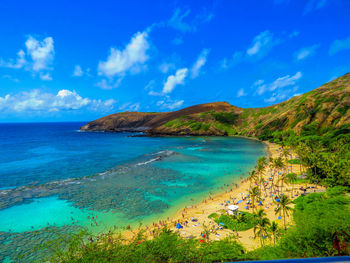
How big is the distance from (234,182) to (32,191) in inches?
1836

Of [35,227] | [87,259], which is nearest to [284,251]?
[87,259]

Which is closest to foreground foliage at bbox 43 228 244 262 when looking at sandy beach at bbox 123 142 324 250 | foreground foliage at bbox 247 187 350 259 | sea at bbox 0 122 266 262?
foreground foliage at bbox 247 187 350 259

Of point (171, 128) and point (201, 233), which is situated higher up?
point (171, 128)

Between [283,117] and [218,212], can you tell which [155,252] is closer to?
[218,212]

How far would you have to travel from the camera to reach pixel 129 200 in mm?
35281

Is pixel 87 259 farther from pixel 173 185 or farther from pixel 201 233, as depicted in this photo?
→ pixel 173 185

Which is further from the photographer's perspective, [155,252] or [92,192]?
[92,192]

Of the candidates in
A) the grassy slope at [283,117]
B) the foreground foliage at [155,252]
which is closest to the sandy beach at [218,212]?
the foreground foliage at [155,252]

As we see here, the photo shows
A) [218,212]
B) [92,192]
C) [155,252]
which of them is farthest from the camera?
[92,192]

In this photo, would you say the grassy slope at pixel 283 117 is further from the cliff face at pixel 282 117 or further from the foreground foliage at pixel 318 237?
the foreground foliage at pixel 318 237

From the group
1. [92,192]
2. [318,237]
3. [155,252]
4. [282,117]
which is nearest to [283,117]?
[282,117]

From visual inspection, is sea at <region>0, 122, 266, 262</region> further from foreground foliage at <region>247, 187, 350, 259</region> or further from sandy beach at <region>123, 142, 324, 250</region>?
foreground foliage at <region>247, 187, 350, 259</region>

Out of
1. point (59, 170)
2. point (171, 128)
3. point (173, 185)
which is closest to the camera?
point (173, 185)

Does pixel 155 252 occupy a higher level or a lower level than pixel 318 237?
lower
